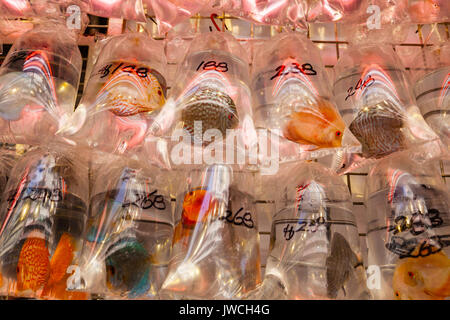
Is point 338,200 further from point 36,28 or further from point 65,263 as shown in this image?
point 36,28

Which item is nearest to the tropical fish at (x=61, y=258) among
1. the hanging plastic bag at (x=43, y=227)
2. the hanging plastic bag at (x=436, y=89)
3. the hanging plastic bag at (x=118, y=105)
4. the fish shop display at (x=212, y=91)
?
the hanging plastic bag at (x=43, y=227)

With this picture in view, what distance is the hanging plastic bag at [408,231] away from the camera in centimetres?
69

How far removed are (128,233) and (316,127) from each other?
391 mm

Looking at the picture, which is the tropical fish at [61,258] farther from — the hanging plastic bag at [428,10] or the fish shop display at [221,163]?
the hanging plastic bag at [428,10]

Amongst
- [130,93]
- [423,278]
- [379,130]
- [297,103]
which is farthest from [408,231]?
[130,93]

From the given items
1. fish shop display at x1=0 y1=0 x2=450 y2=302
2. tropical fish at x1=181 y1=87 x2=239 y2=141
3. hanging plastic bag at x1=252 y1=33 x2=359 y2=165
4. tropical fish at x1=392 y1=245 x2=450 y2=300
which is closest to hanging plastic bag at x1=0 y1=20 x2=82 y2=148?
fish shop display at x1=0 y1=0 x2=450 y2=302

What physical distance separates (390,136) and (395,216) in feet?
0.49

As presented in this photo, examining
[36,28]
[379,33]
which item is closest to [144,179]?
[36,28]

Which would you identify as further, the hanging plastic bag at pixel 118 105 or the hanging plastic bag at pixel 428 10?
the hanging plastic bag at pixel 428 10

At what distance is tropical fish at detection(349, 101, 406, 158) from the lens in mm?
788

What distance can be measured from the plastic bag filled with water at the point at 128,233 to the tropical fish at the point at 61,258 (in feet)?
0.13

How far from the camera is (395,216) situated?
779 mm

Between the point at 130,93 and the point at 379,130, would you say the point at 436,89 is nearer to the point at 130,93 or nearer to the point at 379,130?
the point at 379,130

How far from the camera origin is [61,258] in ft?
2.49
